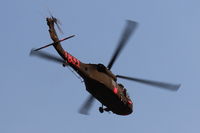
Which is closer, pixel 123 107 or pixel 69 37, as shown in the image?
pixel 69 37

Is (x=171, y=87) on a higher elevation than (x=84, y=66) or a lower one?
lower

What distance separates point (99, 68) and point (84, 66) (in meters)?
1.64

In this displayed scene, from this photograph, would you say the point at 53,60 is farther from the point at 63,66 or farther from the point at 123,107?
the point at 123,107

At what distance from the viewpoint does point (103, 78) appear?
192 ft

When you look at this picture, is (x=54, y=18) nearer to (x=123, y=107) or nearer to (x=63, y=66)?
(x=63, y=66)

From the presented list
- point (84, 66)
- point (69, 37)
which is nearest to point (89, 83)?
point (84, 66)

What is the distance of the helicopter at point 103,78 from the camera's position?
187 feet

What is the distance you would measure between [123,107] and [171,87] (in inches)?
188

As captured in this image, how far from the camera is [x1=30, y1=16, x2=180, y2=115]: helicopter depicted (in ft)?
187

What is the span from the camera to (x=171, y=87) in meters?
61.6

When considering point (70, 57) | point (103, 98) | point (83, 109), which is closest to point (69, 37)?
point (70, 57)

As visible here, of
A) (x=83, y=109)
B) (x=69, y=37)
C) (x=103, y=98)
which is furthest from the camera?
(x=83, y=109)

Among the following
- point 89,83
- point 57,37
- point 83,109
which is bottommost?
point 83,109

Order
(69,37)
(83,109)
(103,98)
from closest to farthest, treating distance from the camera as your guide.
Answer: (69,37)
(103,98)
(83,109)
